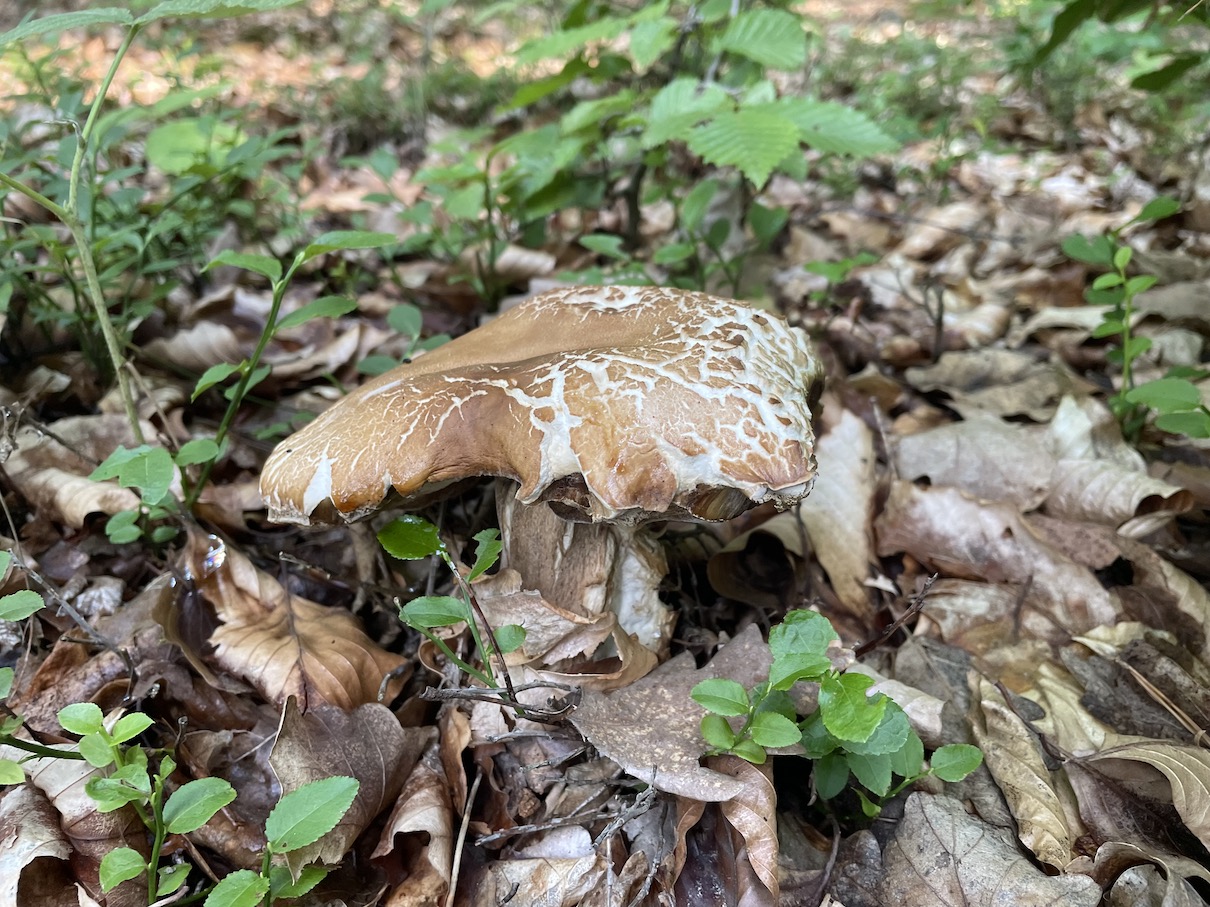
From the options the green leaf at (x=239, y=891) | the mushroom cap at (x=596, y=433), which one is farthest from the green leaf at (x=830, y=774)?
the green leaf at (x=239, y=891)

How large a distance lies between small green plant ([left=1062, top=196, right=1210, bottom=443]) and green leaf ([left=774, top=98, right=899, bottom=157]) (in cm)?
90

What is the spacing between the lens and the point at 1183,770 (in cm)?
169

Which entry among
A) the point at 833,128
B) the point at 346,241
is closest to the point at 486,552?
the point at 346,241

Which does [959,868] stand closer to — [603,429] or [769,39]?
[603,429]

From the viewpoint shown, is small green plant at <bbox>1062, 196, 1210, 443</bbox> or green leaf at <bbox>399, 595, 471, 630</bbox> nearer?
green leaf at <bbox>399, 595, 471, 630</bbox>

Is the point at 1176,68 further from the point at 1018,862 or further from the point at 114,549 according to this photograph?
the point at 114,549

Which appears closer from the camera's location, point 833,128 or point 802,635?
point 802,635

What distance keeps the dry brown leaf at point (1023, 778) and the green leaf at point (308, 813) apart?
1.58 metres

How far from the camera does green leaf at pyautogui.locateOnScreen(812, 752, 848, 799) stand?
173 cm

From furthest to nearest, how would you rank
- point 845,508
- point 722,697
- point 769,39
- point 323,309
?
1. point 769,39
2. point 845,508
3. point 323,309
4. point 722,697

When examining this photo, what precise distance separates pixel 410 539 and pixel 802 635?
3.34 ft

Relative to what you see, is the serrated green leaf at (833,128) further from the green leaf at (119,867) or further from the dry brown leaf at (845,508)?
the green leaf at (119,867)

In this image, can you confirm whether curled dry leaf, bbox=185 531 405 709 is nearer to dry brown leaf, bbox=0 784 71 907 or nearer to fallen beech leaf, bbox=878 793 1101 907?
dry brown leaf, bbox=0 784 71 907

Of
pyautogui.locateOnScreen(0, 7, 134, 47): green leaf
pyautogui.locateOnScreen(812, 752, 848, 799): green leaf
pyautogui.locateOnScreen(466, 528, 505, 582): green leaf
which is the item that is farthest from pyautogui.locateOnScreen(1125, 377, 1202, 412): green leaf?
pyautogui.locateOnScreen(0, 7, 134, 47): green leaf
